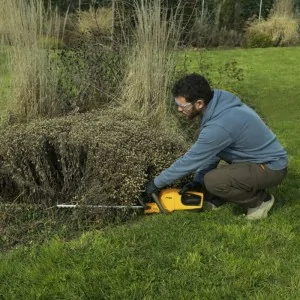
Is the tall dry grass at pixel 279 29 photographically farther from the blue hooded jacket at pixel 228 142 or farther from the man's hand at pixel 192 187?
the blue hooded jacket at pixel 228 142

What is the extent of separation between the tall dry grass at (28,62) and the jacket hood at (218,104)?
8.24 ft

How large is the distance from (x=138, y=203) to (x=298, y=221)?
1361 mm

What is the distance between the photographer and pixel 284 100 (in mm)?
10797

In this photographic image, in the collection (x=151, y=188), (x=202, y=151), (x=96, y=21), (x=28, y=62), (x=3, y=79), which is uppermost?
(x=96, y=21)

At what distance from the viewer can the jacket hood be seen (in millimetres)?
4062

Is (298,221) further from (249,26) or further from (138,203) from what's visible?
(249,26)

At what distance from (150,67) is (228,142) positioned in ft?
8.05

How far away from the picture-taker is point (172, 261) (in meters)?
3.59

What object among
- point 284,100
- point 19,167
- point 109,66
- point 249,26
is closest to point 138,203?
point 19,167

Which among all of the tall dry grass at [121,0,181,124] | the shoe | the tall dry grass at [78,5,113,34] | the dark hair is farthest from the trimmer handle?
the tall dry grass at [78,5,113,34]

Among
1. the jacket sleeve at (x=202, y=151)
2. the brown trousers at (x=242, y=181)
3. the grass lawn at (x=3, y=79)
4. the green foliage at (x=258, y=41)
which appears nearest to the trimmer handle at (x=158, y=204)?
the jacket sleeve at (x=202, y=151)

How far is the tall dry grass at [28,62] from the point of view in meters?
5.96

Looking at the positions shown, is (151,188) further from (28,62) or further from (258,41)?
(258,41)

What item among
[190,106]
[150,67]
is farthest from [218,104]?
[150,67]
